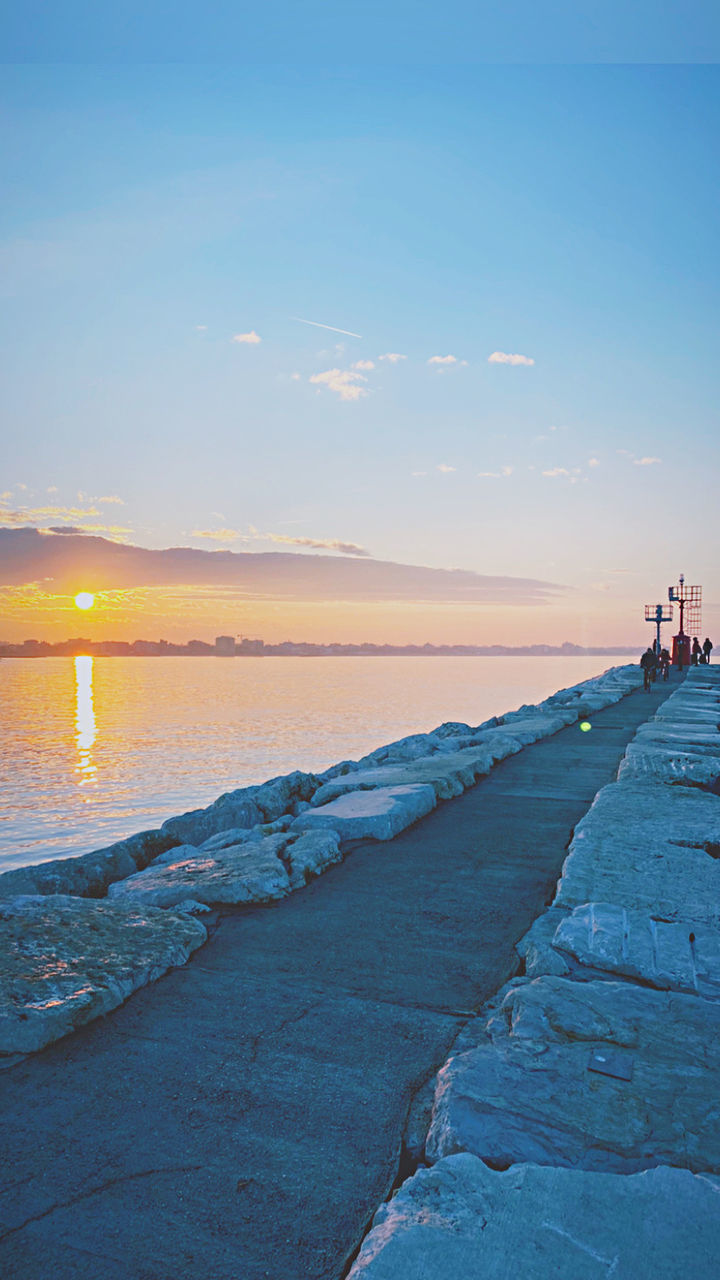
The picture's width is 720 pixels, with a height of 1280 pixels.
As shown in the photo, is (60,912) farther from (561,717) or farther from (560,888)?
(561,717)

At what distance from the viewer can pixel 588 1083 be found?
1861 millimetres

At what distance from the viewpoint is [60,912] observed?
3086 mm

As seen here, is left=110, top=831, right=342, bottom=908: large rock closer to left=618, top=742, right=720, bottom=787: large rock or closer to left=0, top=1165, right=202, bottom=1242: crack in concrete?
left=0, top=1165, right=202, bottom=1242: crack in concrete

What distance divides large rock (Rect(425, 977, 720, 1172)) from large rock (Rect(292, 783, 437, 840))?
2208 mm

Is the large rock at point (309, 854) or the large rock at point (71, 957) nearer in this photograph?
the large rock at point (71, 957)

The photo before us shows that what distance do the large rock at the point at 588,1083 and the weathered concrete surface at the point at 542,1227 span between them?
10 centimetres

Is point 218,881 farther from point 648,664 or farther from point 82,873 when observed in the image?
point 648,664

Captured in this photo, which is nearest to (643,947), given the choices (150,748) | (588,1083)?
(588,1083)

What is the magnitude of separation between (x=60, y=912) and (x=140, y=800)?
38.1ft

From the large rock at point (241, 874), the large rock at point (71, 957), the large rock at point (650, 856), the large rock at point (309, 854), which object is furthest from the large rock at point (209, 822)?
the large rock at point (650, 856)

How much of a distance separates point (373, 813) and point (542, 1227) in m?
3.24

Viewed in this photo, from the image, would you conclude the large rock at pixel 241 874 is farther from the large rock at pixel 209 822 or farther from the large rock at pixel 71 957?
the large rock at pixel 209 822

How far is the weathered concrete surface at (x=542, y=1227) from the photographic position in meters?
1.31

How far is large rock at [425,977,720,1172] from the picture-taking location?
5.41ft
